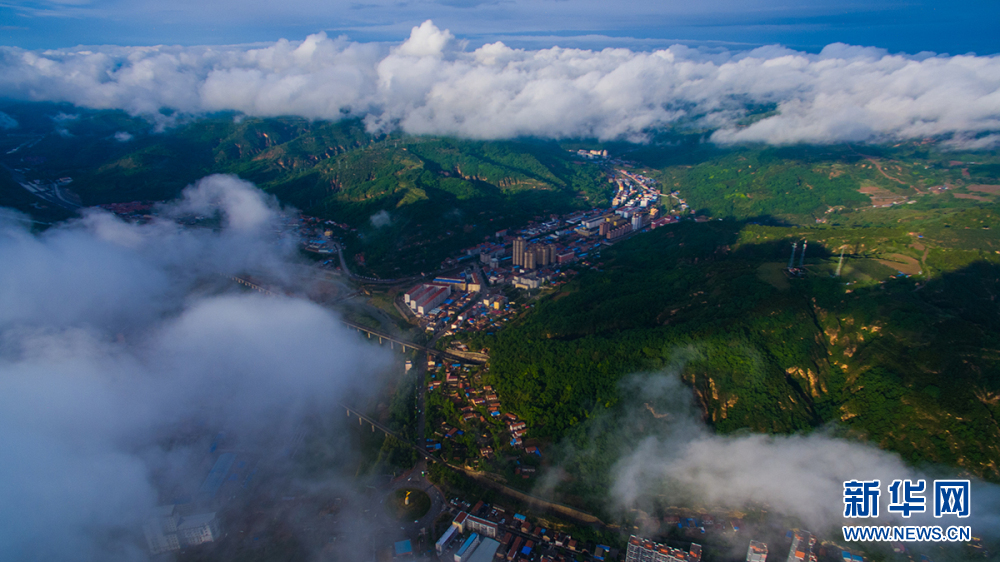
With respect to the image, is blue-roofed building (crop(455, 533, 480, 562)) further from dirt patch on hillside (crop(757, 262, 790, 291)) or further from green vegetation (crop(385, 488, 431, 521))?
dirt patch on hillside (crop(757, 262, 790, 291))

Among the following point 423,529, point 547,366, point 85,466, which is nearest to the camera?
point 85,466

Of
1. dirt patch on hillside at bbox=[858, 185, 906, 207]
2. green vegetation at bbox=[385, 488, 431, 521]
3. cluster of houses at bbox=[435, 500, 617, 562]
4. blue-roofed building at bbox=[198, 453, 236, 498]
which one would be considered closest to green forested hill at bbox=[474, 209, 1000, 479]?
cluster of houses at bbox=[435, 500, 617, 562]

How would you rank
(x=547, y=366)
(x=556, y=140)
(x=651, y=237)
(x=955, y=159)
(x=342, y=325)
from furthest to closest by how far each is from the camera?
(x=556, y=140)
(x=955, y=159)
(x=651, y=237)
(x=342, y=325)
(x=547, y=366)

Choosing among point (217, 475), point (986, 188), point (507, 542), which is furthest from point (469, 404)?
point (986, 188)

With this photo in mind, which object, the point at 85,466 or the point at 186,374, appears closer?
the point at 85,466

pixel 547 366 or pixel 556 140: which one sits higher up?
pixel 556 140

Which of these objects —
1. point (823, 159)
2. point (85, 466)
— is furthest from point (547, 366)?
point (823, 159)

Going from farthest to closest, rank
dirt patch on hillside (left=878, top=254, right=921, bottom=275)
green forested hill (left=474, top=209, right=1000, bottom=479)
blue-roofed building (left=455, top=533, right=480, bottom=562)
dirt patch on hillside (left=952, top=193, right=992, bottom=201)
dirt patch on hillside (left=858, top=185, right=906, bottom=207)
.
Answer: dirt patch on hillside (left=858, top=185, right=906, bottom=207) → dirt patch on hillside (left=952, top=193, right=992, bottom=201) → dirt patch on hillside (left=878, top=254, right=921, bottom=275) → green forested hill (left=474, top=209, right=1000, bottom=479) → blue-roofed building (left=455, top=533, right=480, bottom=562)

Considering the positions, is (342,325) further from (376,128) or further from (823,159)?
(823,159)
